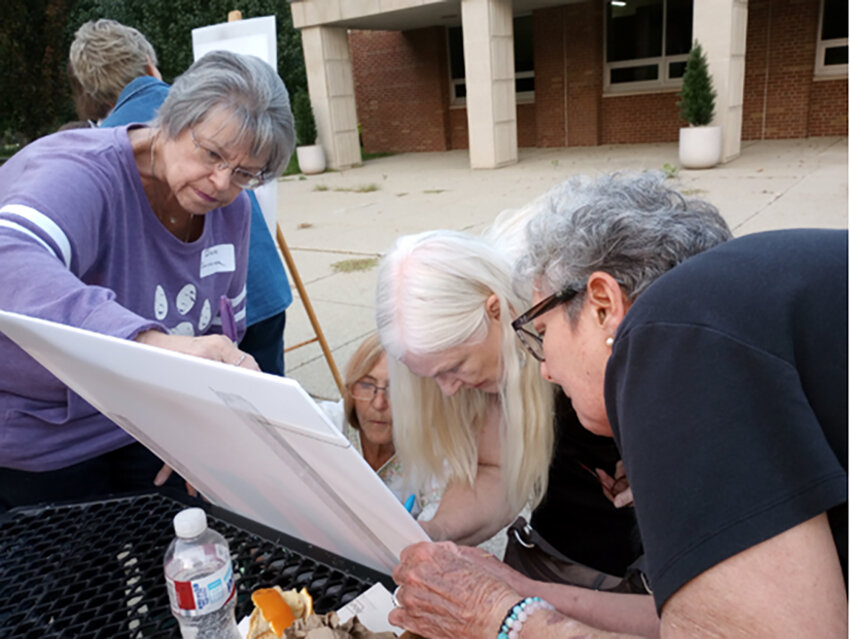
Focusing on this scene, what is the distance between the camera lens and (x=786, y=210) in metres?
6.86

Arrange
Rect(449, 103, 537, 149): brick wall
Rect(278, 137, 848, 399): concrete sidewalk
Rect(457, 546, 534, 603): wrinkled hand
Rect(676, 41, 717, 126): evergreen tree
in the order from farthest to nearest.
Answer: Rect(449, 103, 537, 149): brick wall → Rect(676, 41, 717, 126): evergreen tree → Rect(278, 137, 848, 399): concrete sidewalk → Rect(457, 546, 534, 603): wrinkled hand

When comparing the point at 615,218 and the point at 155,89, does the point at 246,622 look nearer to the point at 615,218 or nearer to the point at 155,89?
the point at 615,218

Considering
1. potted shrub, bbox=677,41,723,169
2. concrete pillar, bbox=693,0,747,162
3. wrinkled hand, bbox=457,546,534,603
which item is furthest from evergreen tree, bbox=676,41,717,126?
wrinkled hand, bbox=457,546,534,603

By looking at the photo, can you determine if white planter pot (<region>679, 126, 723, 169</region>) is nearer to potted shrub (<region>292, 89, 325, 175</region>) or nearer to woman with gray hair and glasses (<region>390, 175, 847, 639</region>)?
potted shrub (<region>292, 89, 325, 175</region>)

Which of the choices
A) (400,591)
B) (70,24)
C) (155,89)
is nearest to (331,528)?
(400,591)

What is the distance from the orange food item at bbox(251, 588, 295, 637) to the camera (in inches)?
42.1

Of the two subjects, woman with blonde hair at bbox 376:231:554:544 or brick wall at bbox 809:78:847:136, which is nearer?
woman with blonde hair at bbox 376:231:554:544

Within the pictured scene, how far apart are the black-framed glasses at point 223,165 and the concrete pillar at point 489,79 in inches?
438

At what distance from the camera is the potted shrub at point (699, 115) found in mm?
10180

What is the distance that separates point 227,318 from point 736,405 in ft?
5.11

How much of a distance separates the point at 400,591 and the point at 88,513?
0.83 metres

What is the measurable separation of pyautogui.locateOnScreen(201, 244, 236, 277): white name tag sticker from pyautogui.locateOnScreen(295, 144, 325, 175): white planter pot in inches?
513

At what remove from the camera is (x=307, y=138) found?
1465 cm

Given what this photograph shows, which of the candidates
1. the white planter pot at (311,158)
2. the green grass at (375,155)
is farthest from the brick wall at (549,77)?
the white planter pot at (311,158)
